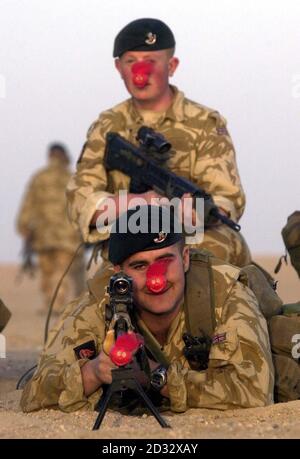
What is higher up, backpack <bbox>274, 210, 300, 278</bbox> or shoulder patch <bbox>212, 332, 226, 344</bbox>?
backpack <bbox>274, 210, 300, 278</bbox>

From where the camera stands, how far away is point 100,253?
770 centimetres

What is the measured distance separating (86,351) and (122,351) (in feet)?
2.27

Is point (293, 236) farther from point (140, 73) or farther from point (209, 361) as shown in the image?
point (209, 361)

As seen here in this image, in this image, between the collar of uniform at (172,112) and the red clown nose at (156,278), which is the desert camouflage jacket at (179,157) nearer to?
the collar of uniform at (172,112)

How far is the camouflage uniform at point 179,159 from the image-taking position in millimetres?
7668

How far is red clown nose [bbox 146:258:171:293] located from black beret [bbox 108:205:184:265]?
0.29 feet

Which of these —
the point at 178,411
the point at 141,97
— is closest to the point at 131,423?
the point at 178,411

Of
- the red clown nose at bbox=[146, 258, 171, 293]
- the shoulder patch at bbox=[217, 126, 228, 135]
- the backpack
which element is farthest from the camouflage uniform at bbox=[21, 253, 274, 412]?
the shoulder patch at bbox=[217, 126, 228, 135]

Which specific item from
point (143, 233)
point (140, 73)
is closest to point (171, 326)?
point (143, 233)

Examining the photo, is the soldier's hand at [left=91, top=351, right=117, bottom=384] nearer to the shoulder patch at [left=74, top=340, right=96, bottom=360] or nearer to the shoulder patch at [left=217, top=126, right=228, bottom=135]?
the shoulder patch at [left=74, top=340, right=96, bottom=360]

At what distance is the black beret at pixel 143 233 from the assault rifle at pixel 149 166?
1513 millimetres

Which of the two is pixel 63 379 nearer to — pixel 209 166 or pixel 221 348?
pixel 221 348

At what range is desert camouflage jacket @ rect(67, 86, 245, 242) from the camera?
7.71 m
